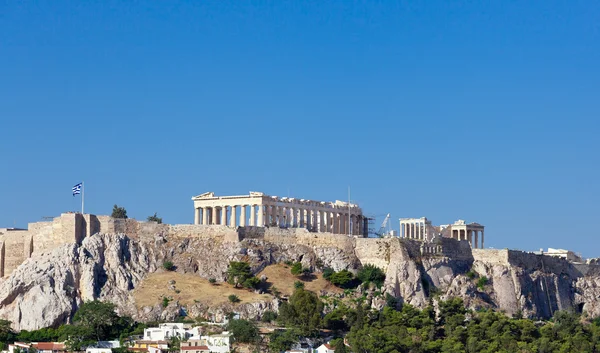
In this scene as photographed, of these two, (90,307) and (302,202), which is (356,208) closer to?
(302,202)

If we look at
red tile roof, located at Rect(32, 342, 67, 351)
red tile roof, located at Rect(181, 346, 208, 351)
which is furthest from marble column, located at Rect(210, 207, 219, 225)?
red tile roof, located at Rect(32, 342, 67, 351)

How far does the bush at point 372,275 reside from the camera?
11106 centimetres

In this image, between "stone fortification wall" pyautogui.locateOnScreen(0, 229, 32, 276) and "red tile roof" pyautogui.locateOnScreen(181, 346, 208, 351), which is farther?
"stone fortification wall" pyautogui.locateOnScreen(0, 229, 32, 276)

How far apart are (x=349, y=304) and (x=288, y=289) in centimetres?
476

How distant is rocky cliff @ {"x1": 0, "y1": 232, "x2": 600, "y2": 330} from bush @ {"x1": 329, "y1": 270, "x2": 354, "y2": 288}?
2.04m

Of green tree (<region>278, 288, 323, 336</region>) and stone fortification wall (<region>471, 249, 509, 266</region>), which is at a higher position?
stone fortification wall (<region>471, 249, 509, 266</region>)

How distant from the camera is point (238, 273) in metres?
107

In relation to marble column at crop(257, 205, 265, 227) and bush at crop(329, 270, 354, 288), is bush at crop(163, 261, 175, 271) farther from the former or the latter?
bush at crop(329, 270, 354, 288)

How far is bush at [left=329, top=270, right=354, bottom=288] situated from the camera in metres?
110

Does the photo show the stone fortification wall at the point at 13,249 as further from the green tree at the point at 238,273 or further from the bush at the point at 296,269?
the bush at the point at 296,269

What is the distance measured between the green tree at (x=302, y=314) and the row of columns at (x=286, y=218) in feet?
48.1

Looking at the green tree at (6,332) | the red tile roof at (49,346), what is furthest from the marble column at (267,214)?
the green tree at (6,332)

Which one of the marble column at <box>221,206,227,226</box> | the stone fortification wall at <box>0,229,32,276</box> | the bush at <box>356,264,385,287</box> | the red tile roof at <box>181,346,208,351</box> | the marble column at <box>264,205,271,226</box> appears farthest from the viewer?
the marble column at <box>221,206,227,226</box>

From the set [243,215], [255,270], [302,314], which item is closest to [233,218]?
[243,215]
